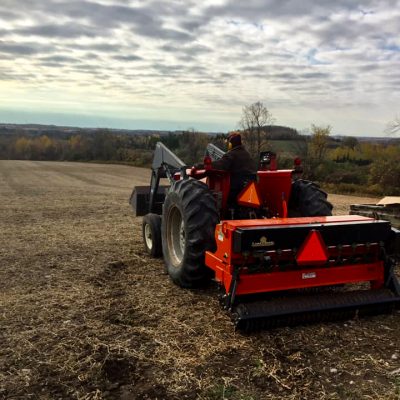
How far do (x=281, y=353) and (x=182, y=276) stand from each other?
6.06ft

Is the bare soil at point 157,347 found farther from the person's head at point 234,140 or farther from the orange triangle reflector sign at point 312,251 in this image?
the person's head at point 234,140

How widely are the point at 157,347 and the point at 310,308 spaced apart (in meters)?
1.53

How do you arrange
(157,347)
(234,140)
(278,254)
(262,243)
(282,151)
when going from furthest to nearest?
(282,151)
(234,140)
(278,254)
(262,243)
(157,347)

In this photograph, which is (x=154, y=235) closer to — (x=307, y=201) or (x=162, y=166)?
(x=162, y=166)

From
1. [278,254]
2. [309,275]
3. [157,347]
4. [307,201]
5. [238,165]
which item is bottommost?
[157,347]

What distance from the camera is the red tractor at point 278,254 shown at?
4.58m

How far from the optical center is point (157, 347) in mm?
4234

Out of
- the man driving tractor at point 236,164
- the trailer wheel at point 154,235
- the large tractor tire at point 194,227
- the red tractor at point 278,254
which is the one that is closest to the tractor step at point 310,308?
the red tractor at point 278,254

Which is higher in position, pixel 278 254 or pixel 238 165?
pixel 238 165

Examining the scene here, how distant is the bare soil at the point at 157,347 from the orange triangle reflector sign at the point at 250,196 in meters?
1.15

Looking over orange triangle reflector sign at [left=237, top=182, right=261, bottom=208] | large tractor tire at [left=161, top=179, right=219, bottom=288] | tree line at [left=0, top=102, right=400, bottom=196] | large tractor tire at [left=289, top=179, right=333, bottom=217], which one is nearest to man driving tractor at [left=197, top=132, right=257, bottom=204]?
orange triangle reflector sign at [left=237, top=182, right=261, bottom=208]

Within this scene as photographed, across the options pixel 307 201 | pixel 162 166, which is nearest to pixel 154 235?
pixel 162 166

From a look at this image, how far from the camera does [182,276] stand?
5.66 meters

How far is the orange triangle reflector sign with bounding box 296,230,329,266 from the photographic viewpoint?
4.65 meters
